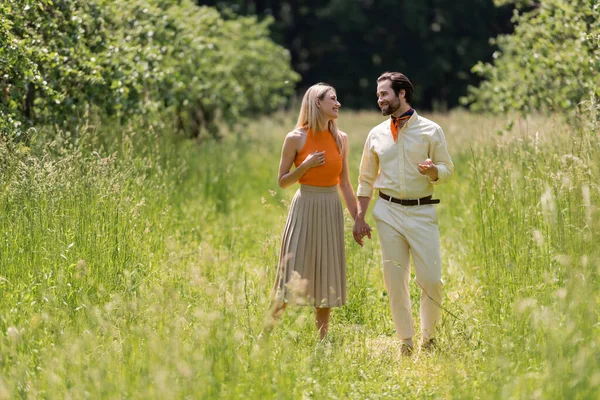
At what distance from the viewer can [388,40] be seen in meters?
45.9

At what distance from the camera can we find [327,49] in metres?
46.0

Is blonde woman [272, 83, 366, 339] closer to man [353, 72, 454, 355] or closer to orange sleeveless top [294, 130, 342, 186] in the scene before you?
orange sleeveless top [294, 130, 342, 186]

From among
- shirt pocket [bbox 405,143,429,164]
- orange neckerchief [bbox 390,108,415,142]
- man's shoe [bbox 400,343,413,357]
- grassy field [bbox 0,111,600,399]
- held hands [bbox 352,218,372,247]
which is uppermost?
orange neckerchief [bbox 390,108,415,142]

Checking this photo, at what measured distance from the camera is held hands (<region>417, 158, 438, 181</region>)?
551 centimetres

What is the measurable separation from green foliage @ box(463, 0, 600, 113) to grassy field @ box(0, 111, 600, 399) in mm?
1367

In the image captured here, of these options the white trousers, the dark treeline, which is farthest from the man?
the dark treeline

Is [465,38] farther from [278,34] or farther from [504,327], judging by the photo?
[504,327]

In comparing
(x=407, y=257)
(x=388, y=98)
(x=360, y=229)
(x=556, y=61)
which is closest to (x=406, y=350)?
(x=407, y=257)

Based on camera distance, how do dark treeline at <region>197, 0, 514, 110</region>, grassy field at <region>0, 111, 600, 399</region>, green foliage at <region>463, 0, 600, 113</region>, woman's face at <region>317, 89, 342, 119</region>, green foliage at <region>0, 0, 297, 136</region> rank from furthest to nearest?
dark treeline at <region>197, 0, 514, 110</region>, green foliage at <region>463, 0, 600, 113</region>, green foliage at <region>0, 0, 297, 136</region>, woman's face at <region>317, 89, 342, 119</region>, grassy field at <region>0, 111, 600, 399</region>

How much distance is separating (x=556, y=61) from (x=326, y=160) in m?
5.31

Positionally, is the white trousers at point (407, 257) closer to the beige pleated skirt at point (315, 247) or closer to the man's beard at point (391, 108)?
the beige pleated skirt at point (315, 247)

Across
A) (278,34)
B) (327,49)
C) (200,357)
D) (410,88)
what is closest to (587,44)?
(410,88)

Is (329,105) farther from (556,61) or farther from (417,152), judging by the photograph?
(556,61)

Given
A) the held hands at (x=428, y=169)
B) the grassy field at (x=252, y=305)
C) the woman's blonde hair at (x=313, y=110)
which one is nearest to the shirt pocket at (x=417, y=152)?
the held hands at (x=428, y=169)
